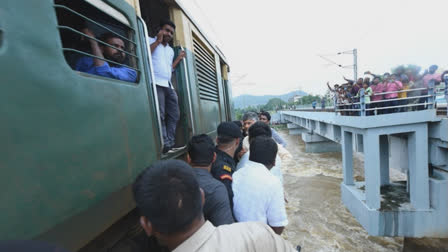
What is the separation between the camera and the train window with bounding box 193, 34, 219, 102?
324cm

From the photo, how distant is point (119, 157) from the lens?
1362mm

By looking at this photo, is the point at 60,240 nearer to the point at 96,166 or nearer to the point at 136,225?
the point at 96,166

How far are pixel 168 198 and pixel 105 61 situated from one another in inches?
43.1

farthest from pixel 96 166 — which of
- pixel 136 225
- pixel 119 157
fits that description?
pixel 136 225

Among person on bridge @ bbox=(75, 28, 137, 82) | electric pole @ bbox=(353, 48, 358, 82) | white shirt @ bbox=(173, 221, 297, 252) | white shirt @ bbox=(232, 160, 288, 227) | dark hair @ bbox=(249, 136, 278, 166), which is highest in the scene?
electric pole @ bbox=(353, 48, 358, 82)

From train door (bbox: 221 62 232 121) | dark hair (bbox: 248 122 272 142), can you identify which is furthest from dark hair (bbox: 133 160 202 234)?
train door (bbox: 221 62 232 121)

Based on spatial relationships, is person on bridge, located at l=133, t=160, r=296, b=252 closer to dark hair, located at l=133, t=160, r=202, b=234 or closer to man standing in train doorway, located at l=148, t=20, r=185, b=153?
dark hair, located at l=133, t=160, r=202, b=234

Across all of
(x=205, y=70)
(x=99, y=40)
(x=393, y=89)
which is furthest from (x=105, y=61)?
(x=393, y=89)

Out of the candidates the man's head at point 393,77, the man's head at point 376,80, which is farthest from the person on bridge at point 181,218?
the man's head at point 376,80

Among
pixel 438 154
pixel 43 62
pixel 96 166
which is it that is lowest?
pixel 438 154

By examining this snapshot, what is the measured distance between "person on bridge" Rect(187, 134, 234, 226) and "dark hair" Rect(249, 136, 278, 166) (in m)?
0.43

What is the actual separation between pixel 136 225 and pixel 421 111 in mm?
7475

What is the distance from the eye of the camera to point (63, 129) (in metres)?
1.00

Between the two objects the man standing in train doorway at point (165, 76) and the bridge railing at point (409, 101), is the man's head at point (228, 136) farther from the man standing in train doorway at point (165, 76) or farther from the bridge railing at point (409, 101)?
the bridge railing at point (409, 101)
